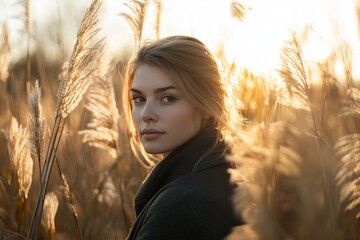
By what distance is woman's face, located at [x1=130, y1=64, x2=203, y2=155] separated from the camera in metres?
2.21

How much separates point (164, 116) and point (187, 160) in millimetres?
176

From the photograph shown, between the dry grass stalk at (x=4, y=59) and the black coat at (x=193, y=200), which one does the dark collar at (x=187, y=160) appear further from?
the dry grass stalk at (x=4, y=59)

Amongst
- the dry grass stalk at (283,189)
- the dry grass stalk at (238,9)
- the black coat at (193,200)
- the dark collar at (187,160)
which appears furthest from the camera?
the dry grass stalk at (238,9)

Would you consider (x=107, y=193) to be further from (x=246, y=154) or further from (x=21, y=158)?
(x=246, y=154)

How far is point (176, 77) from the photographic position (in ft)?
7.46

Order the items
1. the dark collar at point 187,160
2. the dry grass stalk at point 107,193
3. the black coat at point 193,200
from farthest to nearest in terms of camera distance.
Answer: the dry grass stalk at point 107,193 < the dark collar at point 187,160 < the black coat at point 193,200

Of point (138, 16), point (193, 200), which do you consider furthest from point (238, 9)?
point (193, 200)

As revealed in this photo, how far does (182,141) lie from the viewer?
2.23m

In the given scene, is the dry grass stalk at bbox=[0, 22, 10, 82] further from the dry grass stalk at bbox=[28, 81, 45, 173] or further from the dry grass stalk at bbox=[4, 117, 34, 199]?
the dry grass stalk at bbox=[28, 81, 45, 173]

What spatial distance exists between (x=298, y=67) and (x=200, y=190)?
73 centimetres

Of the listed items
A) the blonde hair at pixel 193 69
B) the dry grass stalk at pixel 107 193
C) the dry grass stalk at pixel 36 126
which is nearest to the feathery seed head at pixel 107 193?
the dry grass stalk at pixel 107 193

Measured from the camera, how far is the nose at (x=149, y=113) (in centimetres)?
222

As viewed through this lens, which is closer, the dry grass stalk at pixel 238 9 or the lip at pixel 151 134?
the lip at pixel 151 134

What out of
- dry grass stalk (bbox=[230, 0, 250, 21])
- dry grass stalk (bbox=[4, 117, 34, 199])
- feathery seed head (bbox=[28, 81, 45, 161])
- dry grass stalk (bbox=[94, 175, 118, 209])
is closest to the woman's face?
feathery seed head (bbox=[28, 81, 45, 161])
